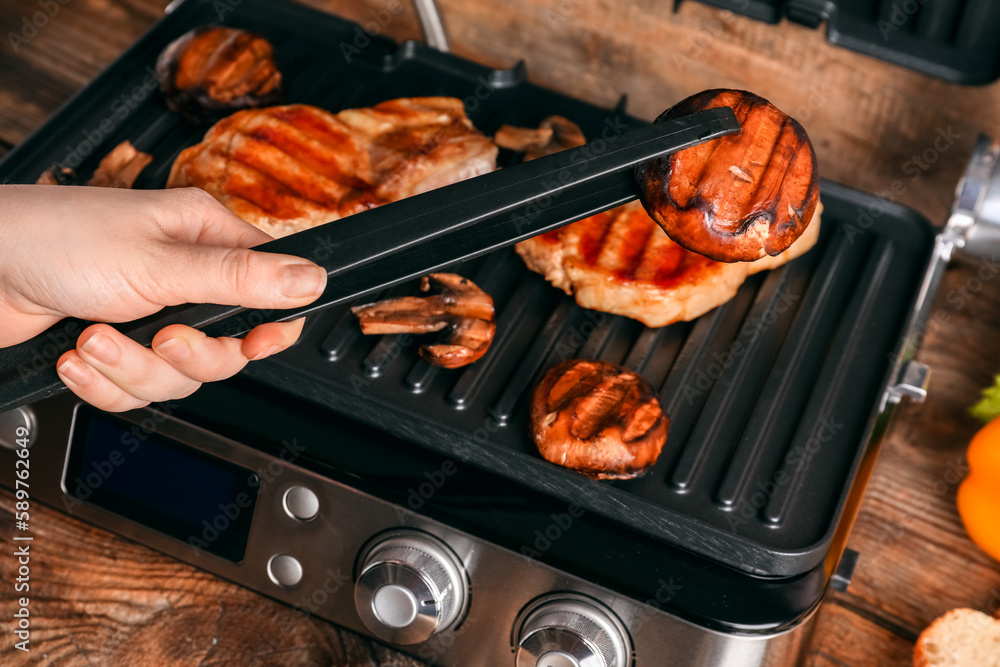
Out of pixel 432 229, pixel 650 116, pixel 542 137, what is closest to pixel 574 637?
pixel 432 229

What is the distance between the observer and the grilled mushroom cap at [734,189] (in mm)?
1111

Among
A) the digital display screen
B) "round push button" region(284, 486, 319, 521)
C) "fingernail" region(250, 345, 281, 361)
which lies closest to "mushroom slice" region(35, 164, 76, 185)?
the digital display screen

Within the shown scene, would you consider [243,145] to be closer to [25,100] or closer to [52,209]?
[52,209]

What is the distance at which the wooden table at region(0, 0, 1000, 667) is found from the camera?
1383mm

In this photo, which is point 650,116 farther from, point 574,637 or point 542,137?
point 574,637

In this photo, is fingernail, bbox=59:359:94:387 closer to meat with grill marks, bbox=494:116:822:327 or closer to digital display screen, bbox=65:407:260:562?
digital display screen, bbox=65:407:260:562

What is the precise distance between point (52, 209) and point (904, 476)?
142cm

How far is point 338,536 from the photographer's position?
1228 millimetres

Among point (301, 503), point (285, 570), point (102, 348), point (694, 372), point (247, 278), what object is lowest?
point (285, 570)

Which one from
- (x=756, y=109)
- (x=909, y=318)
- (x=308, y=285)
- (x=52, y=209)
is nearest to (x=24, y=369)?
(x=52, y=209)

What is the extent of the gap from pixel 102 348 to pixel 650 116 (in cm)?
140

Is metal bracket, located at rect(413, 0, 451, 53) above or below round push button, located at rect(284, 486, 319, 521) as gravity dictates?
above

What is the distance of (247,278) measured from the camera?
99cm

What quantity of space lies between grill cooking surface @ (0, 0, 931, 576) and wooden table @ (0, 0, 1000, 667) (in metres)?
0.23
